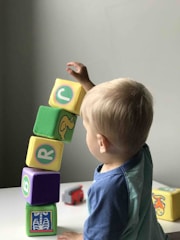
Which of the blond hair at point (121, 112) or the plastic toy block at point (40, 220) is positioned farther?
the plastic toy block at point (40, 220)

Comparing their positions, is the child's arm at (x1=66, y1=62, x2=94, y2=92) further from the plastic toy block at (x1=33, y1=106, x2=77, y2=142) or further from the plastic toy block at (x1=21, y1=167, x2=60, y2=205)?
the plastic toy block at (x1=21, y1=167, x2=60, y2=205)

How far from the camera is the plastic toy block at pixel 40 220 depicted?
40.8 inches

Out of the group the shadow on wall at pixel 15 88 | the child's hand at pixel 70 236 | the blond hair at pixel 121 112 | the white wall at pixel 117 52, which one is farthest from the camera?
the shadow on wall at pixel 15 88

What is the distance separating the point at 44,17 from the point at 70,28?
12 centimetres

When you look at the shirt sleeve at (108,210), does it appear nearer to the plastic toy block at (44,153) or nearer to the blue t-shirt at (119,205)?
the blue t-shirt at (119,205)

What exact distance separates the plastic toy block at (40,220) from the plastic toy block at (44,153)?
0.09 m

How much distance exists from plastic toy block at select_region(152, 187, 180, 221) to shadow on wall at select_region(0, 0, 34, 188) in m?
0.73

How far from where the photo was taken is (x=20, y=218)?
115cm

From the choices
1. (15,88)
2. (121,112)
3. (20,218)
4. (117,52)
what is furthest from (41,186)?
(15,88)

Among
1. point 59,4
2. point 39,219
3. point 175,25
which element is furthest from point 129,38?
Answer: point 39,219

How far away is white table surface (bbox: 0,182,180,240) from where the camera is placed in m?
1.05

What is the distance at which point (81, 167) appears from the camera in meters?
1.66

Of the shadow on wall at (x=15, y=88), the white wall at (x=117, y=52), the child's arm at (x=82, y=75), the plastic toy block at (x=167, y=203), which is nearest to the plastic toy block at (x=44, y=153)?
the child's arm at (x=82, y=75)

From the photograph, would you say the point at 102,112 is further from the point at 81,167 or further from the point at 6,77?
the point at 6,77
